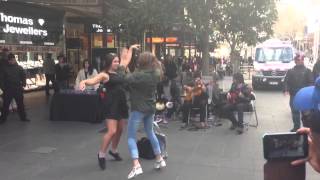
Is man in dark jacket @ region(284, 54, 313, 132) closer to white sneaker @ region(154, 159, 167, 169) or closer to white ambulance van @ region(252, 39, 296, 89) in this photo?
white sneaker @ region(154, 159, 167, 169)

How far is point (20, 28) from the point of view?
60.7 ft

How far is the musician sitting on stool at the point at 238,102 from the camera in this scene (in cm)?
1116

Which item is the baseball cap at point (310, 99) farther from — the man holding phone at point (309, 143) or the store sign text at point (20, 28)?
the store sign text at point (20, 28)

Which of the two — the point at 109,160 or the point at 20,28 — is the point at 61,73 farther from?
the point at 109,160

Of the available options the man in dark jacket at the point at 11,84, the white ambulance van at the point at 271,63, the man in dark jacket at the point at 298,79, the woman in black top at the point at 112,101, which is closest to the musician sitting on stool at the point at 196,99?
the man in dark jacket at the point at 298,79

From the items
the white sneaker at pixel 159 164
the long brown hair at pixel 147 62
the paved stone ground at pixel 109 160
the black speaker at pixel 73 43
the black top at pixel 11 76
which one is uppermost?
the black speaker at pixel 73 43

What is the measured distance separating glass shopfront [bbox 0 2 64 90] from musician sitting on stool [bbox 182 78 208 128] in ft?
27.4

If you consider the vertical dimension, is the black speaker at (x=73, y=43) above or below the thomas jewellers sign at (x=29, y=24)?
below

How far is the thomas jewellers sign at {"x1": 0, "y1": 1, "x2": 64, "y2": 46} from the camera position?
1753 centimetres

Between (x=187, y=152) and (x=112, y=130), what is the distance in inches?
78.1

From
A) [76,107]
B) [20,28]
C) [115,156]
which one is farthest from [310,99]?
[20,28]

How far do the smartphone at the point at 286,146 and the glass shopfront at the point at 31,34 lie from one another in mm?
14608

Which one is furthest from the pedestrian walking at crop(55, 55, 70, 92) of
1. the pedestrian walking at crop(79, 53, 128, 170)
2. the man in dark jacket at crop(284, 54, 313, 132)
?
the pedestrian walking at crop(79, 53, 128, 170)

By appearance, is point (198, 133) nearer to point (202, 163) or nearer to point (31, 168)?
point (202, 163)
